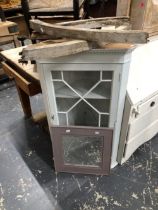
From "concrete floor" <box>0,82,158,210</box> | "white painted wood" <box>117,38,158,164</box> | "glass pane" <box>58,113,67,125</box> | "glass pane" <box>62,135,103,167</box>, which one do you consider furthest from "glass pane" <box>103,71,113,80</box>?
"concrete floor" <box>0,82,158,210</box>

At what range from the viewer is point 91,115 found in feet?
4.11

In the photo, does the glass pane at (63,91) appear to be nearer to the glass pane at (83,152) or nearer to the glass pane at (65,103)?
the glass pane at (65,103)

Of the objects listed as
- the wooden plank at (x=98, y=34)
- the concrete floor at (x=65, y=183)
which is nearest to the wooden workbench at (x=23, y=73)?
the wooden plank at (x=98, y=34)

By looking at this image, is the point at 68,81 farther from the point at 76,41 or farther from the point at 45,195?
the point at 45,195

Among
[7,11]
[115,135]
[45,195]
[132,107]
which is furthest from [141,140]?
[7,11]

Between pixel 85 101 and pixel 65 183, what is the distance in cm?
65

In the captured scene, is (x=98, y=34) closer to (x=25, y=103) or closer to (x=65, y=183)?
(x=65, y=183)

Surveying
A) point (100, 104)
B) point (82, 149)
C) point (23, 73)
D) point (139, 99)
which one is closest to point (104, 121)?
point (100, 104)

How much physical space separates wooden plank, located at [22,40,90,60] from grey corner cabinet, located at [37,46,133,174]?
8 cm

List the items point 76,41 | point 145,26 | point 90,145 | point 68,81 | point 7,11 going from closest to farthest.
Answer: point 76,41
point 68,81
point 145,26
point 90,145
point 7,11

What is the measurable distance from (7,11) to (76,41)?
9.62ft

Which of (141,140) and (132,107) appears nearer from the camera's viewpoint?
(132,107)

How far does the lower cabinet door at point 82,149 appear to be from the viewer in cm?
119

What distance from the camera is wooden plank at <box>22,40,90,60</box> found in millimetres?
780
